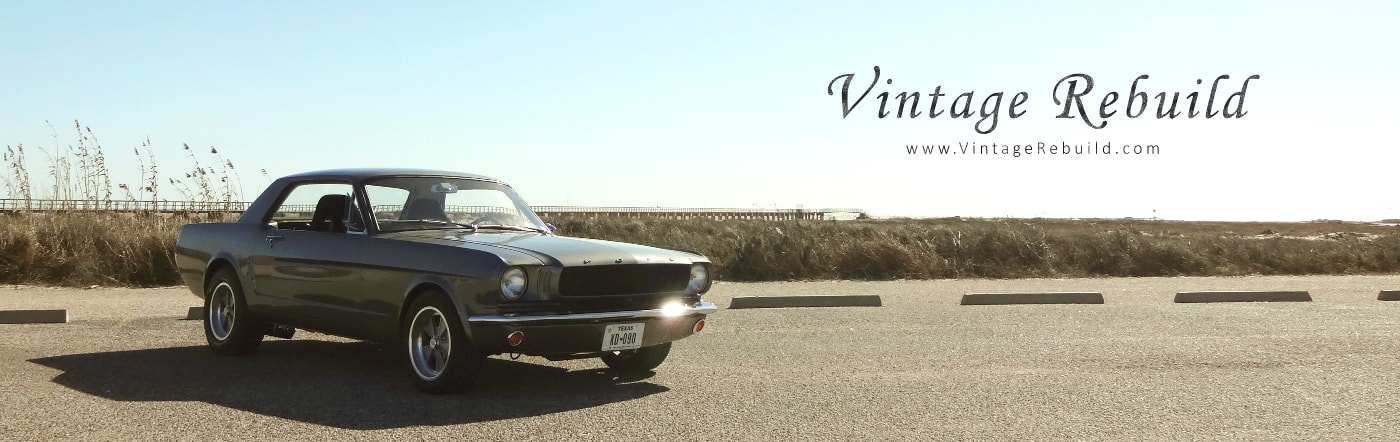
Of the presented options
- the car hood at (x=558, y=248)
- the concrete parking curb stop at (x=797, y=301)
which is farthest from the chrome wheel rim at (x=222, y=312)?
the concrete parking curb stop at (x=797, y=301)

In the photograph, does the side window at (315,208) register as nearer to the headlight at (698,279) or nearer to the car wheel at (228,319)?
the car wheel at (228,319)

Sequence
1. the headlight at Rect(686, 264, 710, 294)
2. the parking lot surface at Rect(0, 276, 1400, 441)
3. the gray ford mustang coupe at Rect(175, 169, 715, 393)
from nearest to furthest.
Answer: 1. the parking lot surface at Rect(0, 276, 1400, 441)
2. the gray ford mustang coupe at Rect(175, 169, 715, 393)
3. the headlight at Rect(686, 264, 710, 294)

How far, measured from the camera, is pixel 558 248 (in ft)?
23.8

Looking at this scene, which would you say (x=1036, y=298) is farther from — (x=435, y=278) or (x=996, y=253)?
(x=435, y=278)

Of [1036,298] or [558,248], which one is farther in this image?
[1036,298]

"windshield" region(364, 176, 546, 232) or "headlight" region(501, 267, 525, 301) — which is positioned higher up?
"windshield" region(364, 176, 546, 232)

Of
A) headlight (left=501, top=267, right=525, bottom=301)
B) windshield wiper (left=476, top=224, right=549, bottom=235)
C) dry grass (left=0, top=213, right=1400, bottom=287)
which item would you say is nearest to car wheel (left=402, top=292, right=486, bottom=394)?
headlight (left=501, top=267, right=525, bottom=301)

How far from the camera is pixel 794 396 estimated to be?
23.0 feet

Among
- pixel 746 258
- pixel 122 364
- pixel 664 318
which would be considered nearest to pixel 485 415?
pixel 664 318

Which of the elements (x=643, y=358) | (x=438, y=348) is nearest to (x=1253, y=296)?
(x=643, y=358)

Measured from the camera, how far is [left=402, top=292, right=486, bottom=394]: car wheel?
22.7ft

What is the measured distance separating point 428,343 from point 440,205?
121 centimetres

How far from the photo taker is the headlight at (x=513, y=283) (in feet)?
22.3

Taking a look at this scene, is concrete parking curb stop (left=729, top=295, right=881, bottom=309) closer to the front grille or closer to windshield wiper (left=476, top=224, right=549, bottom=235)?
windshield wiper (left=476, top=224, right=549, bottom=235)
